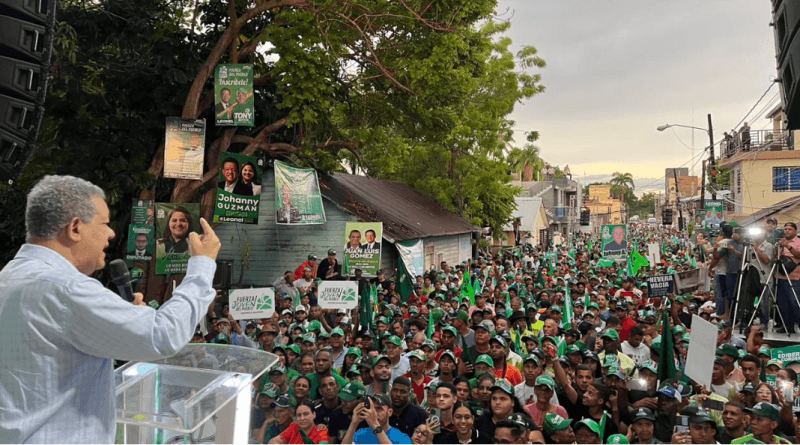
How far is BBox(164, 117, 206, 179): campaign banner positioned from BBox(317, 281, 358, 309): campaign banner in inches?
178

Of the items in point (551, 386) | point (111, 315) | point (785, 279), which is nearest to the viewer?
point (111, 315)

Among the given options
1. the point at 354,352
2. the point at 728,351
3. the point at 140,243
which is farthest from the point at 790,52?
the point at 140,243

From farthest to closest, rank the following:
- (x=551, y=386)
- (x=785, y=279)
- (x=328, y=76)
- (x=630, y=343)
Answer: (x=328, y=76)
(x=785, y=279)
(x=630, y=343)
(x=551, y=386)

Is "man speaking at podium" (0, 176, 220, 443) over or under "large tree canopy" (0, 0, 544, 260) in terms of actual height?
under

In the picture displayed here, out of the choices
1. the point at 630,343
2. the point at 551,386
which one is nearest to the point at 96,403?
the point at 551,386

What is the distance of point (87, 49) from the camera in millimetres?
15352

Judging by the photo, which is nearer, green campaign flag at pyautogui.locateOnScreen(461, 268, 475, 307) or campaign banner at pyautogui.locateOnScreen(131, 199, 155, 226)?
campaign banner at pyautogui.locateOnScreen(131, 199, 155, 226)

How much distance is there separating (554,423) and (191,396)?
4.22 meters

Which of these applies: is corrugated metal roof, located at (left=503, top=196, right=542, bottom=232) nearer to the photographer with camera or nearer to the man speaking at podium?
the photographer with camera

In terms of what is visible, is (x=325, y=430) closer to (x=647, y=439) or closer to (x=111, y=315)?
(x=647, y=439)

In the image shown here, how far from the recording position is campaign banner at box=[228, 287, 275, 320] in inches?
424

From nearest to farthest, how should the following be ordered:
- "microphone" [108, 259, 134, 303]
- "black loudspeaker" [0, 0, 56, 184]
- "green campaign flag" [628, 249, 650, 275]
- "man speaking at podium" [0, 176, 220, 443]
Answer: "man speaking at podium" [0, 176, 220, 443]
"microphone" [108, 259, 134, 303]
"black loudspeaker" [0, 0, 56, 184]
"green campaign flag" [628, 249, 650, 275]

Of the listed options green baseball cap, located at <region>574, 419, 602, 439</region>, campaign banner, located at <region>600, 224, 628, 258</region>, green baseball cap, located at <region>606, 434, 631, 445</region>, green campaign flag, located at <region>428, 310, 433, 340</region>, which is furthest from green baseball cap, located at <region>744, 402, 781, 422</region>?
campaign banner, located at <region>600, 224, 628, 258</region>

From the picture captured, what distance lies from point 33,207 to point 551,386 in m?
5.16
